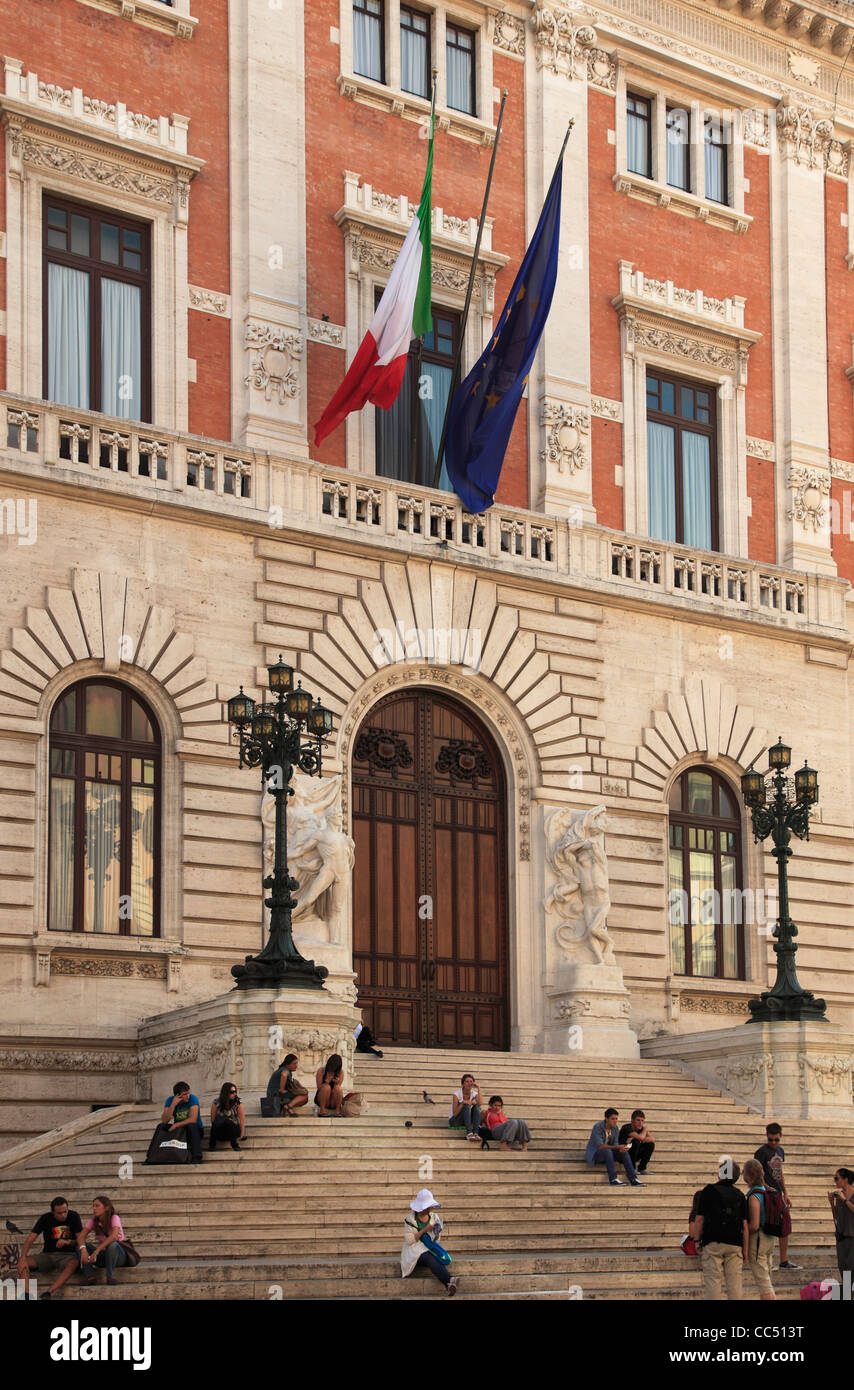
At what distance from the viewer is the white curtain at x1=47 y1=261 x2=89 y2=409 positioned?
82.5 feet

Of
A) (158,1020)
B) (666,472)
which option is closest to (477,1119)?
(158,1020)

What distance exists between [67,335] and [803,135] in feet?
46.6

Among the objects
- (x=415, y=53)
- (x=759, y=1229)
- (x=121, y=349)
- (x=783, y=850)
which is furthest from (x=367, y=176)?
(x=759, y=1229)

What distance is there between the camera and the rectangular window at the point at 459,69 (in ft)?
97.0

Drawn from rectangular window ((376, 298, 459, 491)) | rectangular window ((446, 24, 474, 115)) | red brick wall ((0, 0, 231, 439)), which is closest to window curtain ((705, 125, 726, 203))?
rectangular window ((446, 24, 474, 115))

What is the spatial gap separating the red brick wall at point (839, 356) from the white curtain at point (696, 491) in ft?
8.00

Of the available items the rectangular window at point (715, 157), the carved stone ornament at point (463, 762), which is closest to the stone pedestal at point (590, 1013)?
the carved stone ornament at point (463, 762)

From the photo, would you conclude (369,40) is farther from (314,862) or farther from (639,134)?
(314,862)

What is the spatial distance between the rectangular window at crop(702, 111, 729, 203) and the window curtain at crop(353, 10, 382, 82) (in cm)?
614

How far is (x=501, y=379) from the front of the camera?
27016 millimetres

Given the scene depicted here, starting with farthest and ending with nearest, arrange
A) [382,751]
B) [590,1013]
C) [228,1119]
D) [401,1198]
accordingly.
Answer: [382,751] < [590,1013] < [228,1119] < [401,1198]

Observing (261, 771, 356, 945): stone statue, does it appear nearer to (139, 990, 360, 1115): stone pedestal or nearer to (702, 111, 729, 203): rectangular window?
(139, 990, 360, 1115): stone pedestal

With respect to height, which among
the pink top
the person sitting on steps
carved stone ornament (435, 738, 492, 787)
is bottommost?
the pink top
